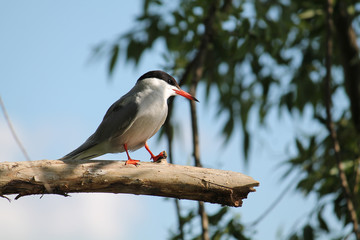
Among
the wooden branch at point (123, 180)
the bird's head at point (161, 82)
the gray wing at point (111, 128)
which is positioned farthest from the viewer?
the bird's head at point (161, 82)

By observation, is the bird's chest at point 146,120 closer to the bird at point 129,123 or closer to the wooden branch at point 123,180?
the bird at point 129,123

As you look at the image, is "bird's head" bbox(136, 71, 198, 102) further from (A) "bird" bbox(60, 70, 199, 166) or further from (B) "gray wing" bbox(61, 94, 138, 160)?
(B) "gray wing" bbox(61, 94, 138, 160)

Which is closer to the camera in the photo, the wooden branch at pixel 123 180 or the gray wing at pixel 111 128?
the wooden branch at pixel 123 180

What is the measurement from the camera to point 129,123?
3.57m

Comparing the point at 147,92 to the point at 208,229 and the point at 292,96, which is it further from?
the point at 292,96

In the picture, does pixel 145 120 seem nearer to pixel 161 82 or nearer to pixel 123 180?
pixel 161 82

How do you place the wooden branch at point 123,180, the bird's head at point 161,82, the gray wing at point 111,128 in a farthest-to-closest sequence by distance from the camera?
the bird's head at point 161,82 < the gray wing at point 111,128 < the wooden branch at point 123,180

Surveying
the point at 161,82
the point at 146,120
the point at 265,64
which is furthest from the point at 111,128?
the point at 265,64

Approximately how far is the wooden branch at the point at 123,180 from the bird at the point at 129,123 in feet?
1.81

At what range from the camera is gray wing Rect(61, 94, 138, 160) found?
11.7ft

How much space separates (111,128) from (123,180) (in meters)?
0.80

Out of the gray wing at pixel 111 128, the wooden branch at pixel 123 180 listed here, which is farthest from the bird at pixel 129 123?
the wooden branch at pixel 123 180

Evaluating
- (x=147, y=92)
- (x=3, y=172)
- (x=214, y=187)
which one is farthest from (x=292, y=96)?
(x=3, y=172)

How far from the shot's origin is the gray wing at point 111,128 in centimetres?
358
